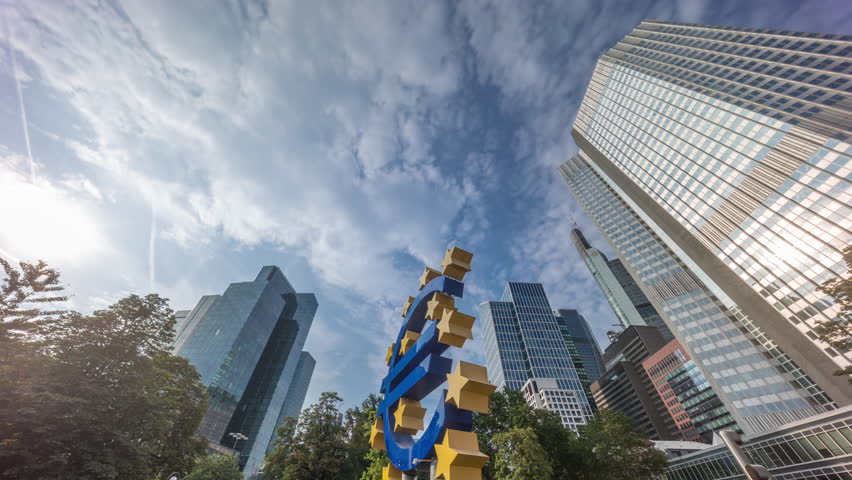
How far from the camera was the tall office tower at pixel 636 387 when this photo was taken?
9966 centimetres

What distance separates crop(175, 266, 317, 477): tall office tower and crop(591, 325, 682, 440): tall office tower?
125161mm

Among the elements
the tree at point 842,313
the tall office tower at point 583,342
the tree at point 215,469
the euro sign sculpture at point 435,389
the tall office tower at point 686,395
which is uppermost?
the tall office tower at point 583,342

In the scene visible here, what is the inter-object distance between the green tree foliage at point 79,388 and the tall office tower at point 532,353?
302 ft

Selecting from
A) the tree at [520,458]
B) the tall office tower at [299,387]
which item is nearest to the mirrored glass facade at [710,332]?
the tree at [520,458]

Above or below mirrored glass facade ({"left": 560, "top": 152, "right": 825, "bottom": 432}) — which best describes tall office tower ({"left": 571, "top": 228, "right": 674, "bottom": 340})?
above

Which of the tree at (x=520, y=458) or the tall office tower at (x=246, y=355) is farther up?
the tall office tower at (x=246, y=355)

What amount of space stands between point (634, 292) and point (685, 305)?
312ft

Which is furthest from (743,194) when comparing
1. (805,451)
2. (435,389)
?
(435,389)

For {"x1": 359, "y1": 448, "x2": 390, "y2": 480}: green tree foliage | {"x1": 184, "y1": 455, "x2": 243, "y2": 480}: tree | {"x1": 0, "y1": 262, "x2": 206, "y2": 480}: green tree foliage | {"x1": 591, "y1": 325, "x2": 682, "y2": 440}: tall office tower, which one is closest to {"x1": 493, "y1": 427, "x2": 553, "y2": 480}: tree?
{"x1": 359, "y1": 448, "x2": 390, "y2": 480}: green tree foliage

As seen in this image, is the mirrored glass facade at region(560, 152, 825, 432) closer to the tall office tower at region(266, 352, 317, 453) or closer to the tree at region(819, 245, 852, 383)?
the tree at region(819, 245, 852, 383)

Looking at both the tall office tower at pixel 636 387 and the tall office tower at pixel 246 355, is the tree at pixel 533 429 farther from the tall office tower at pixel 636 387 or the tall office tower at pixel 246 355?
the tall office tower at pixel 636 387

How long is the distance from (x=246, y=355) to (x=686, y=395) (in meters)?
134

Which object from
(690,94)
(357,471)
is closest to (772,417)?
(690,94)

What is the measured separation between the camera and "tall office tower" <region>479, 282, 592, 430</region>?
96.9m
